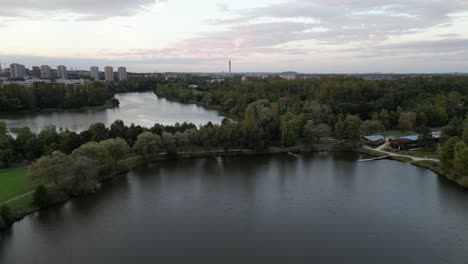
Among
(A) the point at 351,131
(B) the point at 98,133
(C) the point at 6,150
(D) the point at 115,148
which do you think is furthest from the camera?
(A) the point at 351,131

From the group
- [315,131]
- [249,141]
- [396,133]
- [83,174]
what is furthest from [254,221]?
[396,133]

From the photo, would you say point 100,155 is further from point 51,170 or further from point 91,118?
point 91,118

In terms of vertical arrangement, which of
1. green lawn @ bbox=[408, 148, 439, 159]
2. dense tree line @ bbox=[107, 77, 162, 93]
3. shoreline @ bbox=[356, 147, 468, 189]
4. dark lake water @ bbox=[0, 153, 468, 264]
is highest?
dense tree line @ bbox=[107, 77, 162, 93]

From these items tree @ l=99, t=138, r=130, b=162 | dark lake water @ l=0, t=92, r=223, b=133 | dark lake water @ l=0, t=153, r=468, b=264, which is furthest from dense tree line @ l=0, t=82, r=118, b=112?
dark lake water @ l=0, t=153, r=468, b=264

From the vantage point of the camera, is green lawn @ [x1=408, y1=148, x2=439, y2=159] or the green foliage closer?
the green foliage

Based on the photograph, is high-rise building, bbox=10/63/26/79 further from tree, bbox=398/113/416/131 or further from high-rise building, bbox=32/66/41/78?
tree, bbox=398/113/416/131

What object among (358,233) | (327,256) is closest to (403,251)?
(358,233)

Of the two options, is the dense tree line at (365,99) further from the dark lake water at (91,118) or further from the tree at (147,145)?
the tree at (147,145)
